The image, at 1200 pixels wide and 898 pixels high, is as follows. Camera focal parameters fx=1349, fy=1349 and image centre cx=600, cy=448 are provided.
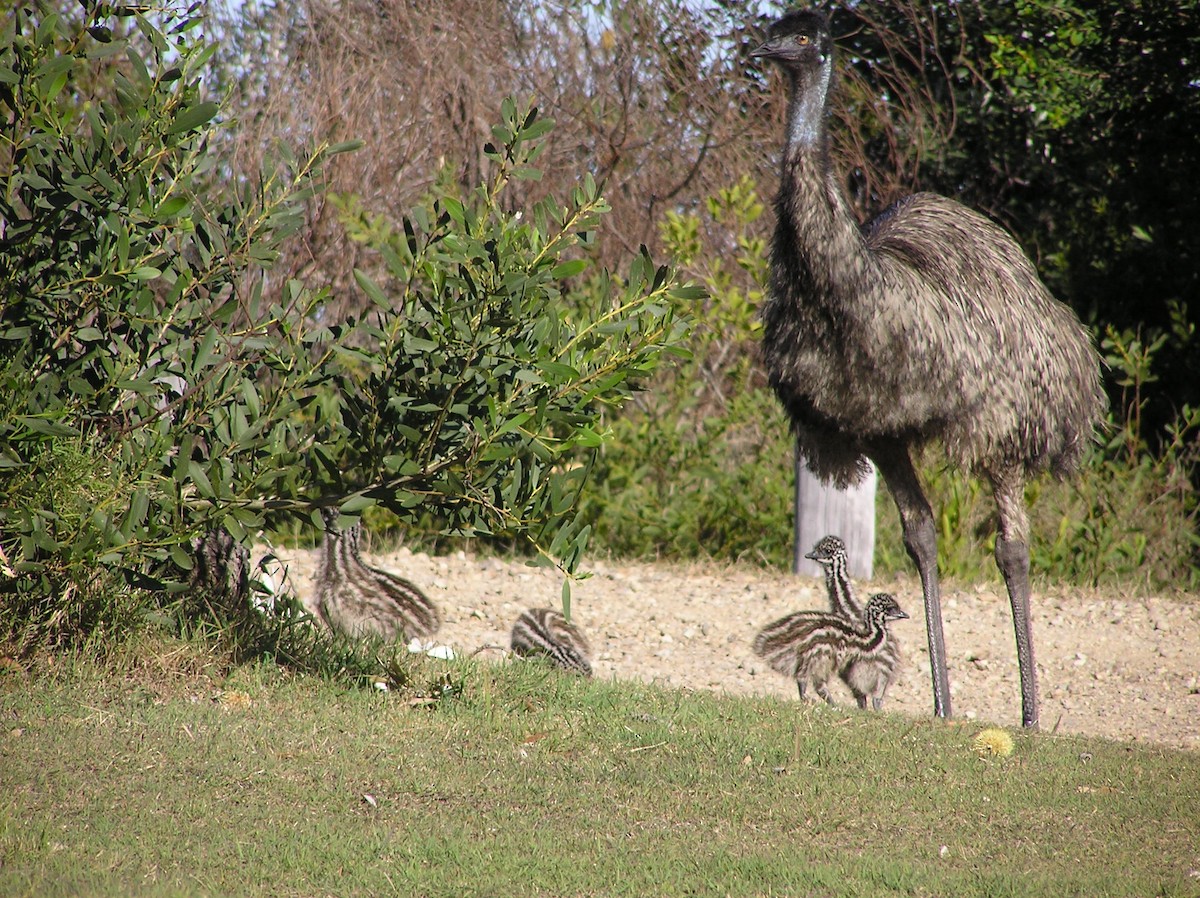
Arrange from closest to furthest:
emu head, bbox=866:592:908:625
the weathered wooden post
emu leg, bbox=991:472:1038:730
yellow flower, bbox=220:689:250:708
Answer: yellow flower, bbox=220:689:250:708 → emu leg, bbox=991:472:1038:730 → emu head, bbox=866:592:908:625 → the weathered wooden post

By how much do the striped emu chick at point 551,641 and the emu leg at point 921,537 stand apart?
5.48 ft

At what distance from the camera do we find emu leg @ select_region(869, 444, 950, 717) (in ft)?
20.9

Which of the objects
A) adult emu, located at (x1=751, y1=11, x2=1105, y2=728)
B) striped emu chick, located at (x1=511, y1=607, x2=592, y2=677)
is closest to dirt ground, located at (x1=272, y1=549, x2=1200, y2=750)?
striped emu chick, located at (x1=511, y1=607, x2=592, y2=677)

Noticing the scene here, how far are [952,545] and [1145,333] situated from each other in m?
3.45

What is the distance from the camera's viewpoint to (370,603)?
275 inches

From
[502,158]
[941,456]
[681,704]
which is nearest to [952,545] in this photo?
[941,456]

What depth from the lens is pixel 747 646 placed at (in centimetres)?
792

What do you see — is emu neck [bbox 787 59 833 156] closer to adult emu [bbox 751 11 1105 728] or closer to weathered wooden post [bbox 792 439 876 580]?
adult emu [bbox 751 11 1105 728]

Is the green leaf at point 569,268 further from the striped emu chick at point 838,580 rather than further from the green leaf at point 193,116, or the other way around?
the striped emu chick at point 838,580

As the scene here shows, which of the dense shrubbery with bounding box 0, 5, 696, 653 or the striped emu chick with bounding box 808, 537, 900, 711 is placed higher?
the dense shrubbery with bounding box 0, 5, 696, 653

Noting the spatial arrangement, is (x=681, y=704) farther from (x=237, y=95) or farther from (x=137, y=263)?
(x=237, y=95)

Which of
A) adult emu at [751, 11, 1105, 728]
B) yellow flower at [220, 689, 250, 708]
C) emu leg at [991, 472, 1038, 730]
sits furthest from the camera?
emu leg at [991, 472, 1038, 730]

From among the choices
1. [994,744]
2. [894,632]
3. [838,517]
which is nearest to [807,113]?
[994,744]

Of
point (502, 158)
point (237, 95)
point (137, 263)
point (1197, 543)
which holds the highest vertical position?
point (237, 95)
